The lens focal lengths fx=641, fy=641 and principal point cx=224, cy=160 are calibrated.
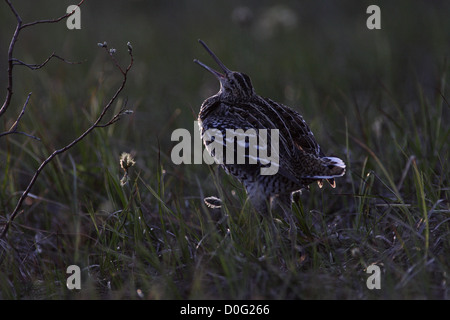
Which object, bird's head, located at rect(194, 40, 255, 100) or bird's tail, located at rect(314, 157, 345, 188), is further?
bird's head, located at rect(194, 40, 255, 100)

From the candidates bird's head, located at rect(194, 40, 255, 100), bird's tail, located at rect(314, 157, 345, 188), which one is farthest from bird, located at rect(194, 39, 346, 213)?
bird's head, located at rect(194, 40, 255, 100)

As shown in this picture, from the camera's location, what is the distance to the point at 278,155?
14.5 ft

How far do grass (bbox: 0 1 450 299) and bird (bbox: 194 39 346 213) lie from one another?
15 cm

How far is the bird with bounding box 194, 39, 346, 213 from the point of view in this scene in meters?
4.39

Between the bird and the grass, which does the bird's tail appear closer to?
the bird

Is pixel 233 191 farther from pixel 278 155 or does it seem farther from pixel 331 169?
pixel 331 169

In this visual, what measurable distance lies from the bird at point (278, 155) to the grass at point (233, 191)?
5.8 inches

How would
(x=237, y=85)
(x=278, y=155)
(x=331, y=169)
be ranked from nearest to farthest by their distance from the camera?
(x=331, y=169) < (x=278, y=155) < (x=237, y=85)

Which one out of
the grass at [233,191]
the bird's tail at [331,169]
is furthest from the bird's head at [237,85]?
the bird's tail at [331,169]

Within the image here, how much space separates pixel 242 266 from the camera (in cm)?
366

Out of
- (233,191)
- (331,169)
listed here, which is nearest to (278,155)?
(331,169)

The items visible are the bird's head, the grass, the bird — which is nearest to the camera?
the grass

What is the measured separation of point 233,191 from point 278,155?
0.83 meters
